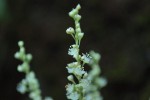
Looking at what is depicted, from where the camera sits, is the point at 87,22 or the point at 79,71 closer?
the point at 79,71

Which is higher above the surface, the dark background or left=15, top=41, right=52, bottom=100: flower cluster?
the dark background

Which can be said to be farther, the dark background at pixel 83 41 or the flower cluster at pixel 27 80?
the dark background at pixel 83 41

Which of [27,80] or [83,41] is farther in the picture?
[83,41]

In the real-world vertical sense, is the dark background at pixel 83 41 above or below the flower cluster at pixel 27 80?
above

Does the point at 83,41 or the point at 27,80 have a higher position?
the point at 83,41

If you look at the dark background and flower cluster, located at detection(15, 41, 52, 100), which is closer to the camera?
flower cluster, located at detection(15, 41, 52, 100)

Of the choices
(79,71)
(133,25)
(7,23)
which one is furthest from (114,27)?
(79,71)

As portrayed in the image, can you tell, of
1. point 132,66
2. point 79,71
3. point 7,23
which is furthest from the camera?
point 7,23

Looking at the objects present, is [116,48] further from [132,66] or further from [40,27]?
[40,27]
